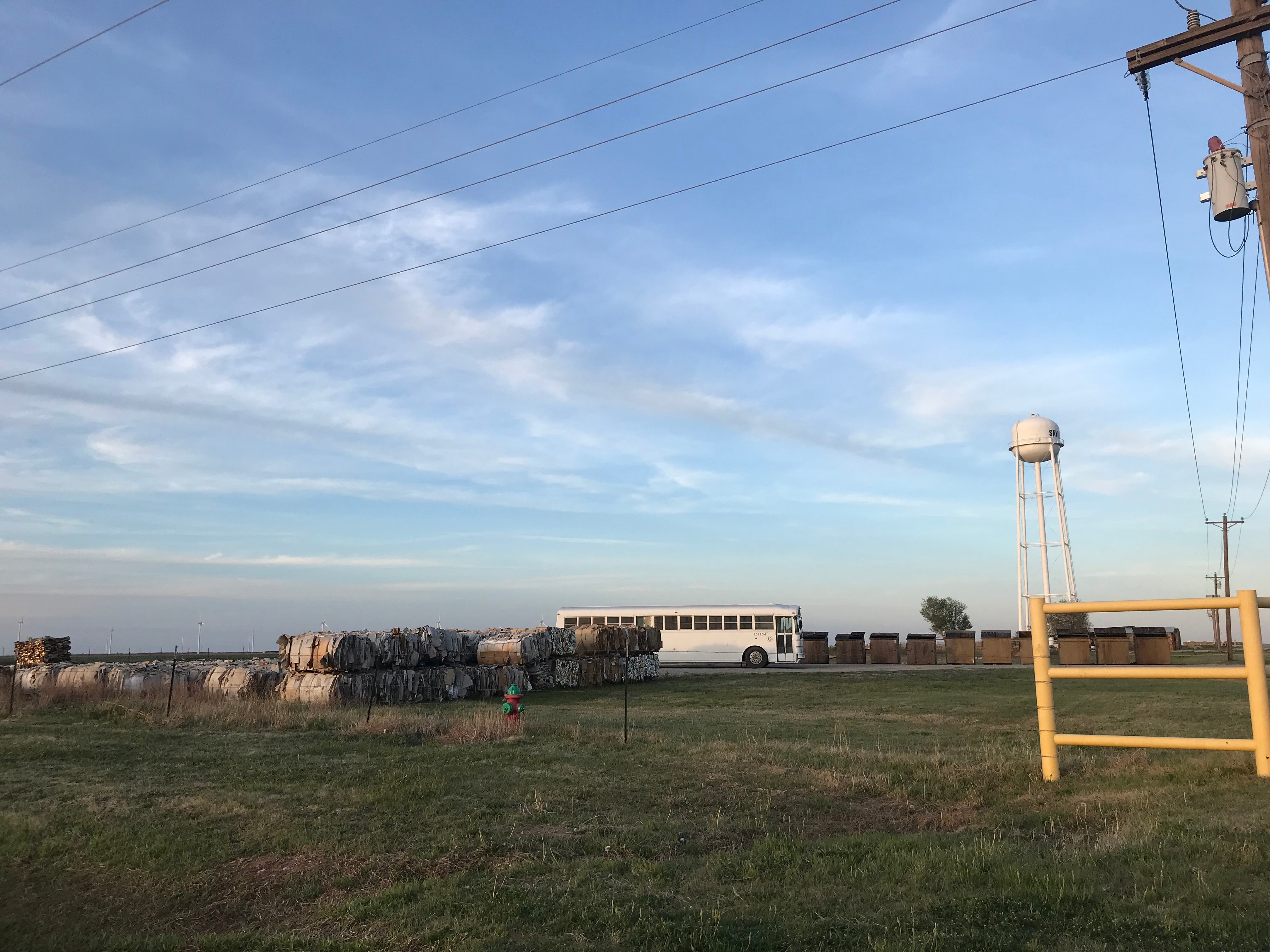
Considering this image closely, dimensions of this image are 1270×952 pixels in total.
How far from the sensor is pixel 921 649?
45688 mm

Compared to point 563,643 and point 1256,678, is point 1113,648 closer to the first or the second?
A: point 563,643

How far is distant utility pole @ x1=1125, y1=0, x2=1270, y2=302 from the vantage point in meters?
10.1

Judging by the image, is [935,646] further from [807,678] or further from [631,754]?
[631,754]

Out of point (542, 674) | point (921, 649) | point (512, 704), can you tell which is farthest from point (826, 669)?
point (512, 704)

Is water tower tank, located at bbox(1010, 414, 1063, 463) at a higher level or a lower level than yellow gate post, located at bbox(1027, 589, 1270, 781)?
higher

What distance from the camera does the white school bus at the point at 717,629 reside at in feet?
151

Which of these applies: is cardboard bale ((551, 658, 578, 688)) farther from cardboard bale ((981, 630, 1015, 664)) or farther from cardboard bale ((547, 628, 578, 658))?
cardboard bale ((981, 630, 1015, 664))

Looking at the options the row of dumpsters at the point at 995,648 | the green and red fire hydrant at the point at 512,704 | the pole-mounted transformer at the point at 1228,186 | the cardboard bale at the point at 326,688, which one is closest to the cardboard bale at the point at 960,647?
the row of dumpsters at the point at 995,648

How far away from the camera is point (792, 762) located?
11.3 metres

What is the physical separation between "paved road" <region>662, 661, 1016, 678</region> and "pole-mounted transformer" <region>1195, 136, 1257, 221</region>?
27425 millimetres

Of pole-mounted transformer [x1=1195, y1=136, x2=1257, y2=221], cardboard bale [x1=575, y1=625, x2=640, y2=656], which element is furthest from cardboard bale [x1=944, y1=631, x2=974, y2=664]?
pole-mounted transformer [x1=1195, y1=136, x2=1257, y2=221]

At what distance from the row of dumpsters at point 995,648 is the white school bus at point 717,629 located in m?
3.62

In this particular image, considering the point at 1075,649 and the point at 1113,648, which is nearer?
the point at 1113,648

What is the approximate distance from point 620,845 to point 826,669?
36.5 meters
